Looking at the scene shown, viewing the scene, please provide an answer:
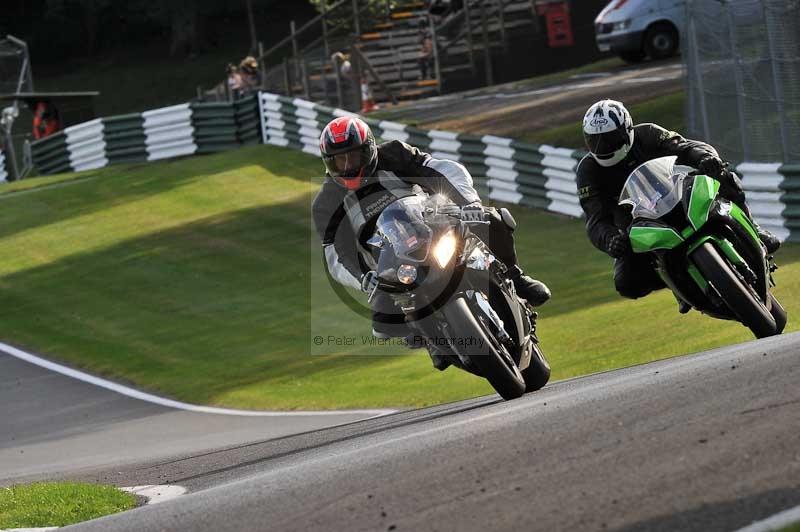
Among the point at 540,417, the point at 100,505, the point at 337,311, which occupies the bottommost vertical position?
the point at 337,311

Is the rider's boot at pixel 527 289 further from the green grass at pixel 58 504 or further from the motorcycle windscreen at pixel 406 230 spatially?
the green grass at pixel 58 504

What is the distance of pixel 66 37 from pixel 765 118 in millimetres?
54853

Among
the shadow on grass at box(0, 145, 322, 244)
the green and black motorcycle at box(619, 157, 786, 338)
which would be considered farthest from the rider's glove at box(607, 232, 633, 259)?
the shadow on grass at box(0, 145, 322, 244)

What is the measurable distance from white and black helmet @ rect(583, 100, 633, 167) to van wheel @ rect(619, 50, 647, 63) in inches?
923

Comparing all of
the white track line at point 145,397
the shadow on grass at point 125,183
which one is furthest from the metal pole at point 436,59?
the white track line at point 145,397

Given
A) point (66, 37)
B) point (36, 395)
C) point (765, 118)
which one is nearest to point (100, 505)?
point (36, 395)

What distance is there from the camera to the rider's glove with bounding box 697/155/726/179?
392 inches

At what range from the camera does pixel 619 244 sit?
10102 millimetres

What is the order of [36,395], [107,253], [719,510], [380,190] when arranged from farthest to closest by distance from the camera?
[107,253]
[36,395]
[380,190]
[719,510]

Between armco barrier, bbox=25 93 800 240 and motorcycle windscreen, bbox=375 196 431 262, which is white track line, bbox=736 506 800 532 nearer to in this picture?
motorcycle windscreen, bbox=375 196 431 262

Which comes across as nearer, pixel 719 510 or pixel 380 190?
pixel 719 510

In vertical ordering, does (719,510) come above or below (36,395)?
above

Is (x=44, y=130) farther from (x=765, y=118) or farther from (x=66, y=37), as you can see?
(x=66, y=37)

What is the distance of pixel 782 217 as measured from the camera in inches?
673
